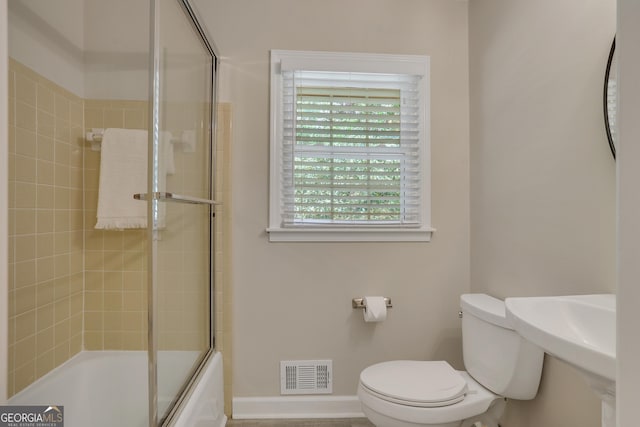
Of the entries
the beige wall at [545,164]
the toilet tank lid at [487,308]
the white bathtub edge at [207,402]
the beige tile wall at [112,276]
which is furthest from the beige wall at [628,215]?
the beige tile wall at [112,276]

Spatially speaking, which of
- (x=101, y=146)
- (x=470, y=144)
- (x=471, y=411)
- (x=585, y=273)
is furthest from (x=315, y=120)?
(x=471, y=411)

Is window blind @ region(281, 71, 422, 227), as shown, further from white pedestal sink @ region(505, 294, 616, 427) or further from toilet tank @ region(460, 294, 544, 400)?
white pedestal sink @ region(505, 294, 616, 427)

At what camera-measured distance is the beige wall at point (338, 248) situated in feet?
5.99

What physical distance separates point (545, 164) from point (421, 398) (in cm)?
105

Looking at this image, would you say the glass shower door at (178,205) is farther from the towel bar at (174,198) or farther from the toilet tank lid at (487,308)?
the toilet tank lid at (487,308)

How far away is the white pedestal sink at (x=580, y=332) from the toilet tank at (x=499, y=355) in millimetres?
350

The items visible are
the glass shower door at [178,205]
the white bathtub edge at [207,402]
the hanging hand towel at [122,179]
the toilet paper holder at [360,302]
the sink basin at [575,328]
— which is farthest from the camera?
the toilet paper holder at [360,302]

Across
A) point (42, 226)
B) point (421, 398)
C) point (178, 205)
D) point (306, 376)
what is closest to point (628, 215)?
point (421, 398)

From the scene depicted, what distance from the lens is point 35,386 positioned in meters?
1.38

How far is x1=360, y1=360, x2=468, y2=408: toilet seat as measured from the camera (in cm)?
Result: 128

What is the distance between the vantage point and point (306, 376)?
183cm

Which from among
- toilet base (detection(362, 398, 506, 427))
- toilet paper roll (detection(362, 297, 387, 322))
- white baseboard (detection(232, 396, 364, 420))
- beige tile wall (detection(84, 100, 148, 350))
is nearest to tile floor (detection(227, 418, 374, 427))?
white baseboard (detection(232, 396, 364, 420))

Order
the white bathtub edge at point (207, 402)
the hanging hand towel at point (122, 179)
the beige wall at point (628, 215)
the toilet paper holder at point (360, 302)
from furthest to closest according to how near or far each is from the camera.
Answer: the toilet paper holder at point (360, 302) < the hanging hand towel at point (122, 179) < the white bathtub edge at point (207, 402) < the beige wall at point (628, 215)

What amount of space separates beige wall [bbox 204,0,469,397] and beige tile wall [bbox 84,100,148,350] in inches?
19.5
